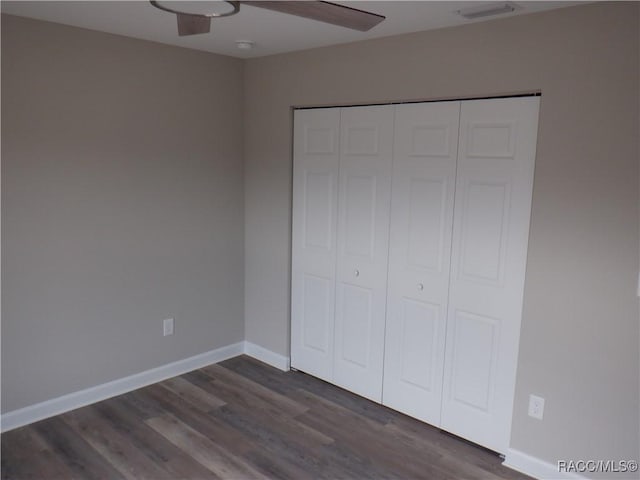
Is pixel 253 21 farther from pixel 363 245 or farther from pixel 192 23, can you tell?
pixel 363 245

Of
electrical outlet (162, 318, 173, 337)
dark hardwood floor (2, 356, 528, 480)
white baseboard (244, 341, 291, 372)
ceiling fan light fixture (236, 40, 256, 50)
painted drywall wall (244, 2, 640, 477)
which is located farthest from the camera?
white baseboard (244, 341, 291, 372)

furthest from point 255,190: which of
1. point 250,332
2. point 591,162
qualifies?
point 591,162

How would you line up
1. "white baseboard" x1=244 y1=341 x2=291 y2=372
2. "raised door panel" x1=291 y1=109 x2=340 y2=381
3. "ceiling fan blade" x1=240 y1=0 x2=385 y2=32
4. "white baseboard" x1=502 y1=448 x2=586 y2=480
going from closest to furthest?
"ceiling fan blade" x1=240 y1=0 x2=385 y2=32 < "white baseboard" x1=502 y1=448 x2=586 y2=480 < "raised door panel" x1=291 y1=109 x2=340 y2=381 < "white baseboard" x1=244 y1=341 x2=291 y2=372

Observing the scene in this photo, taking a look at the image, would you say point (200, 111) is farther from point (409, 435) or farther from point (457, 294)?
point (409, 435)

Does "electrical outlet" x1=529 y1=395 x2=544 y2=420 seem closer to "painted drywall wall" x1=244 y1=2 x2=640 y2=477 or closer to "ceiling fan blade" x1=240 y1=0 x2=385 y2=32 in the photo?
"painted drywall wall" x1=244 y1=2 x2=640 y2=477

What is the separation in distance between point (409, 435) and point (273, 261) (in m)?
1.51

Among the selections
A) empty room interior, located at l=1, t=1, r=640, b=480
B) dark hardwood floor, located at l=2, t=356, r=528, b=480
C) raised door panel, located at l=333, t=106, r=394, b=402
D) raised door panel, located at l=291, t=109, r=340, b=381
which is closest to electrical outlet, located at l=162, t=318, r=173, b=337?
empty room interior, located at l=1, t=1, r=640, b=480

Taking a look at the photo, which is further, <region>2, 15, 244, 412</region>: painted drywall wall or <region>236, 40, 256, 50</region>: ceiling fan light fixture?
<region>236, 40, 256, 50</region>: ceiling fan light fixture

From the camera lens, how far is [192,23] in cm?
196

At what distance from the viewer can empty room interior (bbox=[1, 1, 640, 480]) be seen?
233 cm

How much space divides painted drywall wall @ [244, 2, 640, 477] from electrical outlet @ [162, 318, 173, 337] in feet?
6.89

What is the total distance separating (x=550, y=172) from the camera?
240 cm

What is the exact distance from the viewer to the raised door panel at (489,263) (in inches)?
100

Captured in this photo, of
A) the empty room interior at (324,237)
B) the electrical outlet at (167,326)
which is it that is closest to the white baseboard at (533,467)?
the empty room interior at (324,237)
